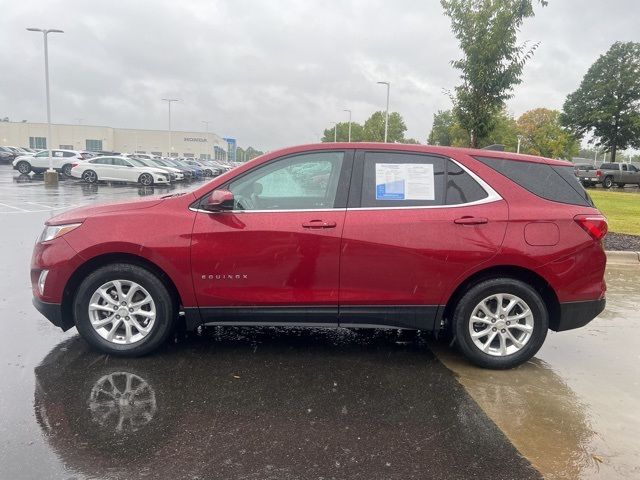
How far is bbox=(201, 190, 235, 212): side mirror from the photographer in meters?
3.89

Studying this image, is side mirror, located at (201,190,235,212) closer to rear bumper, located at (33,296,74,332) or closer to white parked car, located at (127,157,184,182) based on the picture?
rear bumper, located at (33,296,74,332)

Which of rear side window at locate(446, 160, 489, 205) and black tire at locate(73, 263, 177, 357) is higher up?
rear side window at locate(446, 160, 489, 205)

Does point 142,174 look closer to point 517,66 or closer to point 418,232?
point 517,66

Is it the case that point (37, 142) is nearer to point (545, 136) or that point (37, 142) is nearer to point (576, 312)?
point (545, 136)

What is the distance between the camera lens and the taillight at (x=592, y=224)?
3.99 metres

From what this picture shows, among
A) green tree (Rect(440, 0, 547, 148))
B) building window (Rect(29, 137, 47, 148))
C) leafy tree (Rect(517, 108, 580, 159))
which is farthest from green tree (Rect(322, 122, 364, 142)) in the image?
green tree (Rect(440, 0, 547, 148))

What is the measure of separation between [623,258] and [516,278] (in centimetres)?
568

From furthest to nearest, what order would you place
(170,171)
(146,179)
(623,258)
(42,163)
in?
(42,163) < (170,171) < (146,179) < (623,258)

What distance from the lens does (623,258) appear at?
8.50 meters

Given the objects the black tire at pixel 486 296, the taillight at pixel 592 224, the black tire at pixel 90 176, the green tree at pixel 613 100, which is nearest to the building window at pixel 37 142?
the black tire at pixel 90 176

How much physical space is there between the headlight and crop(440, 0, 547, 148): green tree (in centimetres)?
912

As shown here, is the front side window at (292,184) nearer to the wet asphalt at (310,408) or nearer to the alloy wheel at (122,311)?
the alloy wheel at (122,311)

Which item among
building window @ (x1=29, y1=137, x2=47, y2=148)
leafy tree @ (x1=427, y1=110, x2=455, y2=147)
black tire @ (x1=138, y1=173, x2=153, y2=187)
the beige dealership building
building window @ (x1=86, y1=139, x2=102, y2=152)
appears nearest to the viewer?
black tire @ (x1=138, y1=173, x2=153, y2=187)

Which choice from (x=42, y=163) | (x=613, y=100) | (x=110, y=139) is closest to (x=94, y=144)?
(x=110, y=139)
